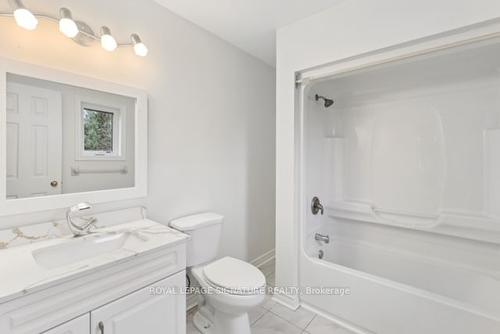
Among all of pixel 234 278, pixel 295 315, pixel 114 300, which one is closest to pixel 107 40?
pixel 114 300

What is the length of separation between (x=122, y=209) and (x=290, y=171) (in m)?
1.23

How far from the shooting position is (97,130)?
1.44m

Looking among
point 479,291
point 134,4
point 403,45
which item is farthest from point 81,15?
point 479,291

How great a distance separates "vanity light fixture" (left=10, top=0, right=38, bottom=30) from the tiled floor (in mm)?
1986

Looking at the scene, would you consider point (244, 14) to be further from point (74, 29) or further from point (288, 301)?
point (288, 301)

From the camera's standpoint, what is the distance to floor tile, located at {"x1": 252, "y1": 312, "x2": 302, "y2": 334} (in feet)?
5.49

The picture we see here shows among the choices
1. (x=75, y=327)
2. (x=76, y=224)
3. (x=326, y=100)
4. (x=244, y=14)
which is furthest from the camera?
(x=326, y=100)

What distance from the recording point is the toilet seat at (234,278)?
4.62 feet

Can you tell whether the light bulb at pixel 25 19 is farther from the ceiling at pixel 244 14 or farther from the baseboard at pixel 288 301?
the baseboard at pixel 288 301

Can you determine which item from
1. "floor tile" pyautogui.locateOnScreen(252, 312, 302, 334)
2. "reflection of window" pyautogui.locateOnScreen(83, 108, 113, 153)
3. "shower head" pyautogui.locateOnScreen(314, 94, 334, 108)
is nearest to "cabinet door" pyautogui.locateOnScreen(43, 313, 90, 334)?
"reflection of window" pyautogui.locateOnScreen(83, 108, 113, 153)

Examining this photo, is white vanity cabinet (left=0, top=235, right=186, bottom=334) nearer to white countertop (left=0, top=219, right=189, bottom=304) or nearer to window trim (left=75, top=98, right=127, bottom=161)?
white countertop (left=0, top=219, right=189, bottom=304)

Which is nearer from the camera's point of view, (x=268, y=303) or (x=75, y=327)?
(x=75, y=327)

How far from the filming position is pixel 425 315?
1390 mm

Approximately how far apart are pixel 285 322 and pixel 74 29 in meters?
2.25
